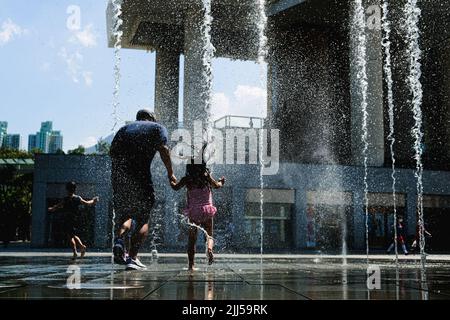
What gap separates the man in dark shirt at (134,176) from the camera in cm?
631

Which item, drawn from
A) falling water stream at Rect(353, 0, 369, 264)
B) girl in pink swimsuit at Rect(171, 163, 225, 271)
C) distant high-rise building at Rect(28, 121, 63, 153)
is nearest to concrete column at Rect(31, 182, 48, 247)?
falling water stream at Rect(353, 0, 369, 264)

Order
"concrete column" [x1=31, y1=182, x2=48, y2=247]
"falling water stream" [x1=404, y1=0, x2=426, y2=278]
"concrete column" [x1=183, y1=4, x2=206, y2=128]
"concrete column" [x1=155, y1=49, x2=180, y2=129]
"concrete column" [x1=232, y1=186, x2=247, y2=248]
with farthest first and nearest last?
"concrete column" [x1=155, y1=49, x2=180, y2=129], "falling water stream" [x1=404, y1=0, x2=426, y2=278], "concrete column" [x1=183, y1=4, x2=206, y2=128], "concrete column" [x1=232, y1=186, x2=247, y2=248], "concrete column" [x1=31, y1=182, x2=48, y2=247]

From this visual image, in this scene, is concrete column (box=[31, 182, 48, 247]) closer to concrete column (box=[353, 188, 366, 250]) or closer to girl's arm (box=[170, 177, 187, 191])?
concrete column (box=[353, 188, 366, 250])

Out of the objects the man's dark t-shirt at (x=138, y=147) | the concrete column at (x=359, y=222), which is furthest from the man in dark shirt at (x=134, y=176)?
the concrete column at (x=359, y=222)

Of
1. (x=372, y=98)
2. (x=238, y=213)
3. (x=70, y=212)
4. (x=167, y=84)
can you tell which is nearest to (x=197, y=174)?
(x=70, y=212)

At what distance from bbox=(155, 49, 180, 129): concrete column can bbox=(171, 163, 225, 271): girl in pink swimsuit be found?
28151mm

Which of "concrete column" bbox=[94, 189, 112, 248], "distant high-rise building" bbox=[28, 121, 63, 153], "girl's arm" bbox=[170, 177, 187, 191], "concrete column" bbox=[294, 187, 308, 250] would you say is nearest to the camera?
"girl's arm" bbox=[170, 177, 187, 191]

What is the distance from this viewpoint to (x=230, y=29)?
32.6 meters

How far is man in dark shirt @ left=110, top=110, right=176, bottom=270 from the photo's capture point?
631 centimetres

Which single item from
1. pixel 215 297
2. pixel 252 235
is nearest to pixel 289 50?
pixel 252 235

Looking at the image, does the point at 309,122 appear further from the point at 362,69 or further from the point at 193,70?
the point at 193,70

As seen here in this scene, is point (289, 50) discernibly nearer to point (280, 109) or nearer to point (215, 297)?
point (280, 109)

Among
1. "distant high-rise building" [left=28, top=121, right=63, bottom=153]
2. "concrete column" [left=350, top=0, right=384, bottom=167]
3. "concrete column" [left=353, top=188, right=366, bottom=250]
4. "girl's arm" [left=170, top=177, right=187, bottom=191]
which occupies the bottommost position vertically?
"concrete column" [left=353, top=188, right=366, bottom=250]

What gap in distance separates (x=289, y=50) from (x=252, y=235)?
14557 mm
